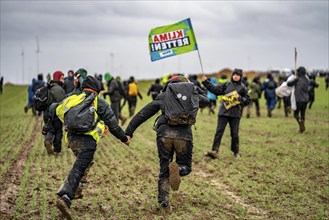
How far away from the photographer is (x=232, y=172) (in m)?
11.1

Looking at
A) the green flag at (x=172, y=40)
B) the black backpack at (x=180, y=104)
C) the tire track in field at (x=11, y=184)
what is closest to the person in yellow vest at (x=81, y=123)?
the black backpack at (x=180, y=104)

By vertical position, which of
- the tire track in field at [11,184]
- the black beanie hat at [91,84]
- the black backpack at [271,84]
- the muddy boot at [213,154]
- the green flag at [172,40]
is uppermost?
the green flag at [172,40]

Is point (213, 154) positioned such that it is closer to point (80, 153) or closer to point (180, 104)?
point (180, 104)

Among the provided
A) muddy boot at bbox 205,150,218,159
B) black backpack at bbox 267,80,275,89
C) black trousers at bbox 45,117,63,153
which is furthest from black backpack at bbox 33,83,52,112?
black backpack at bbox 267,80,275,89

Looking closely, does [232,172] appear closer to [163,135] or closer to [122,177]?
[122,177]

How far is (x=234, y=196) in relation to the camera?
900cm

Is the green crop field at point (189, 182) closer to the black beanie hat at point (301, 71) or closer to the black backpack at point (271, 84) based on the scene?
the black beanie hat at point (301, 71)

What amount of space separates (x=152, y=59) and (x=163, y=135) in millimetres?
3935

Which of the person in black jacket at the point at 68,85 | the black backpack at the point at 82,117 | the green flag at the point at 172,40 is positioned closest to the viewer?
the black backpack at the point at 82,117

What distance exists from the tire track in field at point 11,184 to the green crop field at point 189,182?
0.01m

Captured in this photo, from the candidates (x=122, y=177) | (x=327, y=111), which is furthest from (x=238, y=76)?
(x=327, y=111)

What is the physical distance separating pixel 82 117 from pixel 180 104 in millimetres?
1420

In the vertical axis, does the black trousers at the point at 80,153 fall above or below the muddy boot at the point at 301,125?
above

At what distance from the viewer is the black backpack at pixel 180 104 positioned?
7516 millimetres
